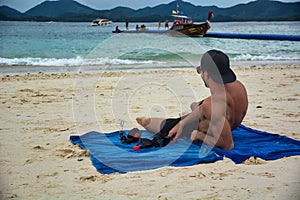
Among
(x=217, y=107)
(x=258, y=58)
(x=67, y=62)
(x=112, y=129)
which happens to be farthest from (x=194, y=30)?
(x=217, y=107)

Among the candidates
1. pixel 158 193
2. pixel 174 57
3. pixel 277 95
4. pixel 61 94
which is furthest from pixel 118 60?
pixel 158 193

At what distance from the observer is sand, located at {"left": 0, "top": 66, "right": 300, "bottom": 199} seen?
2.36 metres

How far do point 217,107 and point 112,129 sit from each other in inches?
53.9

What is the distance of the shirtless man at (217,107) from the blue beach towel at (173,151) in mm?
113

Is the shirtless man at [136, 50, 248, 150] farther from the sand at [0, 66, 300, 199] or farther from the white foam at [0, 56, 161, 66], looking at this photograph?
the white foam at [0, 56, 161, 66]

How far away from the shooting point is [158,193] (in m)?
2.31

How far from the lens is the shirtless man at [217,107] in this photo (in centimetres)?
308

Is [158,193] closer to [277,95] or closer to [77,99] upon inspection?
[77,99]

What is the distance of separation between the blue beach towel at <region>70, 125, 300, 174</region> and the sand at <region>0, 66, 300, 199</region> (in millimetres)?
84

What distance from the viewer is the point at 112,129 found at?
4.00 m

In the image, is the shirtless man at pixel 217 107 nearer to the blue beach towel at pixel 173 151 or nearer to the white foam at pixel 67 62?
the blue beach towel at pixel 173 151

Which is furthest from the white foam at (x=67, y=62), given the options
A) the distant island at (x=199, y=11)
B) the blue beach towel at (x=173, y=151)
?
the blue beach towel at (x=173, y=151)

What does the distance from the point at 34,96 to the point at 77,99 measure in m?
0.77

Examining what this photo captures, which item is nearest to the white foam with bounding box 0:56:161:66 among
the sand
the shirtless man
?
the sand
